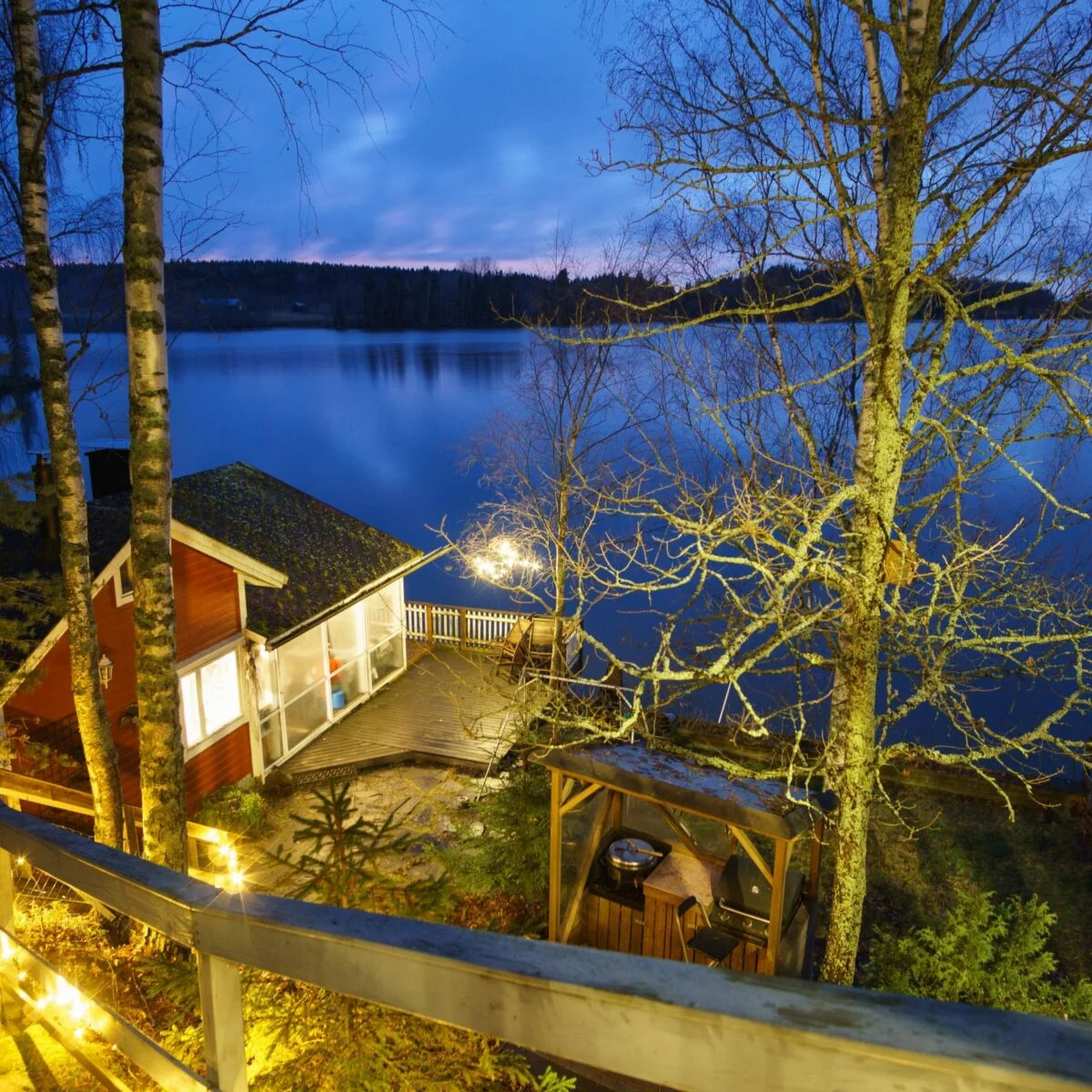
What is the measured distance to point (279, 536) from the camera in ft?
48.1

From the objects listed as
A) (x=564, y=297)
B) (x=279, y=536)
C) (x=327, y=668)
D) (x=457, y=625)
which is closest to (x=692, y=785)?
(x=327, y=668)

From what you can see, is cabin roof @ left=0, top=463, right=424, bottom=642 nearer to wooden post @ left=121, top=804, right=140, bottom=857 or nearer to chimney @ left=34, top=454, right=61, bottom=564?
chimney @ left=34, top=454, right=61, bottom=564

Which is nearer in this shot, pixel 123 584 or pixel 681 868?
pixel 681 868

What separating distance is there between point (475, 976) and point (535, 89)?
778 centimetres

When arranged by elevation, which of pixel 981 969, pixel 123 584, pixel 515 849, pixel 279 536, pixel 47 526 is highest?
pixel 47 526

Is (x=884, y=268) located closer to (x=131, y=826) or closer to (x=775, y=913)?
(x=775, y=913)

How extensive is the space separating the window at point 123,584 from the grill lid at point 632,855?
21.9 ft

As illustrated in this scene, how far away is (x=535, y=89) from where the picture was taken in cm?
727

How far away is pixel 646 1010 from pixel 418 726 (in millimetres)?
14117

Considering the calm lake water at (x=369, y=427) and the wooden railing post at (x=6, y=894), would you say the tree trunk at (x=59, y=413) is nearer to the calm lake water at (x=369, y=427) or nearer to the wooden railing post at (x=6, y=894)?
the calm lake water at (x=369, y=427)

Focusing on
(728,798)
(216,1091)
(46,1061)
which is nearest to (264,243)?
(728,798)

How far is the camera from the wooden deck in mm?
13273

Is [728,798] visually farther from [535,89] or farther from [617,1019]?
[535,89]

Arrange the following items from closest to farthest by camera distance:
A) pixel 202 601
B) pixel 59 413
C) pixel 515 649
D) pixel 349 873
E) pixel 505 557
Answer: pixel 349 873 < pixel 59 413 < pixel 202 601 < pixel 505 557 < pixel 515 649
